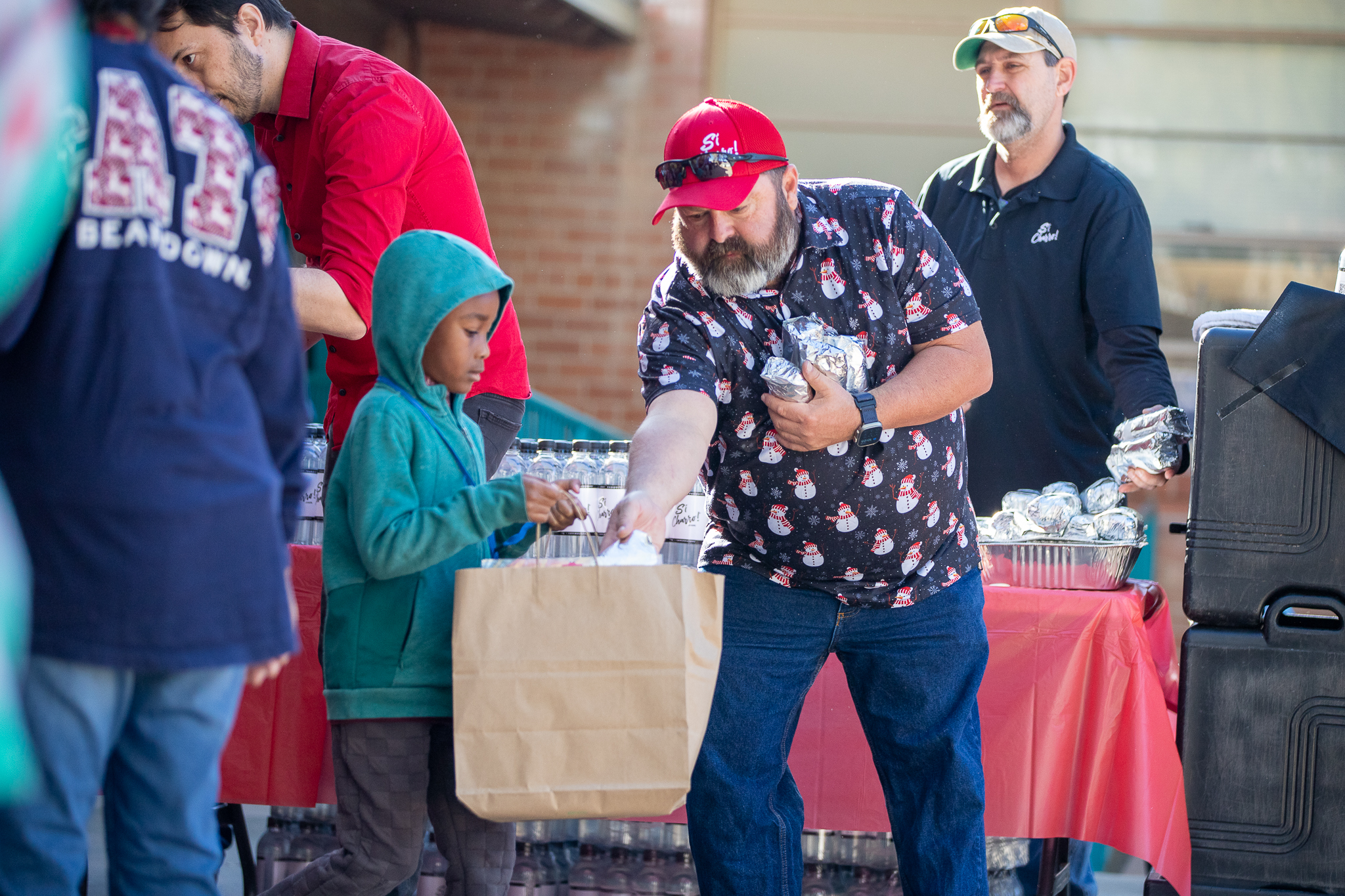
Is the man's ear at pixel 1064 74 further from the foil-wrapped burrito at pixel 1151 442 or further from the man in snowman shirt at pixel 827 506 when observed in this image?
the man in snowman shirt at pixel 827 506

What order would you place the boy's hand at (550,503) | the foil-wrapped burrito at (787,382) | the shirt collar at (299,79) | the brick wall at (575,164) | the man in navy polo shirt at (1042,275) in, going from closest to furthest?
the boy's hand at (550,503), the foil-wrapped burrito at (787,382), the shirt collar at (299,79), the man in navy polo shirt at (1042,275), the brick wall at (575,164)

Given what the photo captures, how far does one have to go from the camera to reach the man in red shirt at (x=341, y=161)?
211 cm

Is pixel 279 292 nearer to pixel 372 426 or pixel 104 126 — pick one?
pixel 104 126

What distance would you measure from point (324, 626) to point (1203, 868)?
1.65m

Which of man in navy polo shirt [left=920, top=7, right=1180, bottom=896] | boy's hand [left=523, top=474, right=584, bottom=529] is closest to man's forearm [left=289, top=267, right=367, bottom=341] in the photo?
boy's hand [left=523, top=474, right=584, bottom=529]

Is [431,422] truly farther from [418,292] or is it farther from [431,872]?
[431,872]

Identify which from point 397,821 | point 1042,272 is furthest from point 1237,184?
point 397,821

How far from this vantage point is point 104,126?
1.23m

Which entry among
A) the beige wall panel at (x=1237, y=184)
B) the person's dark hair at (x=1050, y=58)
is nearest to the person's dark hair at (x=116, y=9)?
the person's dark hair at (x=1050, y=58)

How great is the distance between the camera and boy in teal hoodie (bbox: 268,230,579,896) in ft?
5.83

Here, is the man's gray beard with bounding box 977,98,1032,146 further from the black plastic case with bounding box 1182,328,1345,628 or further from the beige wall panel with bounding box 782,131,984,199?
the beige wall panel with bounding box 782,131,984,199

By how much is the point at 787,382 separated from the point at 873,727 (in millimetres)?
643

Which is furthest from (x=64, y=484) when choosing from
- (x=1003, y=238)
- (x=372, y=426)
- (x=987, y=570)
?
(x=1003, y=238)

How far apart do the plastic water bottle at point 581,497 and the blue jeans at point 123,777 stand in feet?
3.77
